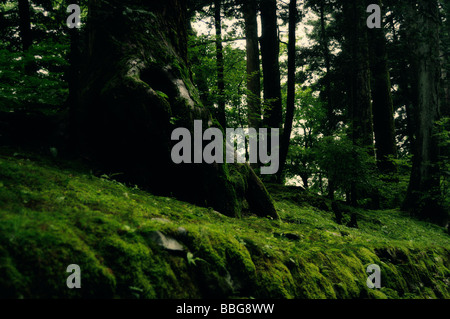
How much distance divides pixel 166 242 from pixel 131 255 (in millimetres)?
308

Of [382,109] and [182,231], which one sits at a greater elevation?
[382,109]

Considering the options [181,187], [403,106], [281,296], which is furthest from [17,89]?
[403,106]

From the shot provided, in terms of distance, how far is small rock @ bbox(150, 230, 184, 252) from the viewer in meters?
1.94

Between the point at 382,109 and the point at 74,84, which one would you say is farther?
the point at 382,109

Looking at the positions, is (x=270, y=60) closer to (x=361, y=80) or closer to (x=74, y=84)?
(x=361, y=80)

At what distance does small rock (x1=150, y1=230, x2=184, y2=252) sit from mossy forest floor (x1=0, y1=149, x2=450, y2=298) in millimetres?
26

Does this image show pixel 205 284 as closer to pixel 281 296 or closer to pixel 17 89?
pixel 281 296

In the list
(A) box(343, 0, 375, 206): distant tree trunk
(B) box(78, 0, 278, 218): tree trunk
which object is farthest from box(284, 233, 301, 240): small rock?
(A) box(343, 0, 375, 206): distant tree trunk

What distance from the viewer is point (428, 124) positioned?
33.8 ft

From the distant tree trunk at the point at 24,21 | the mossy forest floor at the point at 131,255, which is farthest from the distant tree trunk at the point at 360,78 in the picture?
the distant tree trunk at the point at 24,21

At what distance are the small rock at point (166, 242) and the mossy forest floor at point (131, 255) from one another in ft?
0.08

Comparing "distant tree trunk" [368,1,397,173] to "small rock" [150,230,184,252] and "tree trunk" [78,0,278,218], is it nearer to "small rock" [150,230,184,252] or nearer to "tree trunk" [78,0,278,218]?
"tree trunk" [78,0,278,218]

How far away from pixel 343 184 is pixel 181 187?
728 cm

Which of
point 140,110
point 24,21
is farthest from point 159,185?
point 24,21
